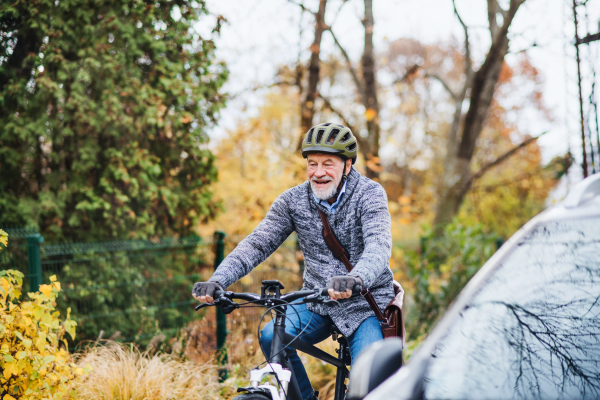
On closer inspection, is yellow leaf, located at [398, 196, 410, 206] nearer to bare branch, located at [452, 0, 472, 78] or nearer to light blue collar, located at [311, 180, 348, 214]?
bare branch, located at [452, 0, 472, 78]

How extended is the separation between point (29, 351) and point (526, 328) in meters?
2.55

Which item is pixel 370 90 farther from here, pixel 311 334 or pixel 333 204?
pixel 311 334

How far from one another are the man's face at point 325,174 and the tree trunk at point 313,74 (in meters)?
6.12

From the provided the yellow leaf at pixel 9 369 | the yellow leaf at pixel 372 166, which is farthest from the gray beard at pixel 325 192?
the yellow leaf at pixel 372 166

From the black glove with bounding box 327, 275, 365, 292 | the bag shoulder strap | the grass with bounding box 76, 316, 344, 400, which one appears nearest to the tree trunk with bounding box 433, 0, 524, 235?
the grass with bounding box 76, 316, 344, 400

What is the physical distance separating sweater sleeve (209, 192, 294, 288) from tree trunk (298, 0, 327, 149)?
19.7ft

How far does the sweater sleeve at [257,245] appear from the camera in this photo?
2861mm

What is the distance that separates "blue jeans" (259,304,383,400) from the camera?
9.11ft

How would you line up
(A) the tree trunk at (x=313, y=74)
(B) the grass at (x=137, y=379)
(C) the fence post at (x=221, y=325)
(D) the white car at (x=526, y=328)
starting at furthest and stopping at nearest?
(A) the tree trunk at (x=313, y=74) < (C) the fence post at (x=221, y=325) < (B) the grass at (x=137, y=379) < (D) the white car at (x=526, y=328)

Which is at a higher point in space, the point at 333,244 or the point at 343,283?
the point at 333,244

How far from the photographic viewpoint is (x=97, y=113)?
5.77 metres

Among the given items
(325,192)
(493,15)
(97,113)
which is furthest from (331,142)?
(493,15)

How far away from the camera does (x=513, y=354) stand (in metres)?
1.85

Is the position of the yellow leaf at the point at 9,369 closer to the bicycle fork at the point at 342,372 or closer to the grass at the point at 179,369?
the grass at the point at 179,369
